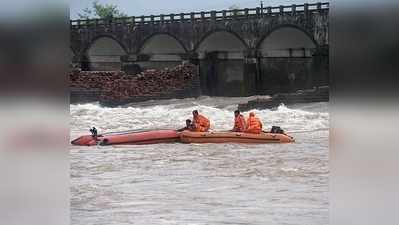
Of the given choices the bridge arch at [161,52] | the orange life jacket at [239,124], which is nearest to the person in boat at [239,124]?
the orange life jacket at [239,124]

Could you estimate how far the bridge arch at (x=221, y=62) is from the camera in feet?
17.1

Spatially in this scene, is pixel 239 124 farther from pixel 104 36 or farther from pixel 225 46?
pixel 104 36

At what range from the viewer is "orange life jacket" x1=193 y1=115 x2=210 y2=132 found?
515 centimetres

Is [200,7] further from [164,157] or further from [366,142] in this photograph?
[366,142]

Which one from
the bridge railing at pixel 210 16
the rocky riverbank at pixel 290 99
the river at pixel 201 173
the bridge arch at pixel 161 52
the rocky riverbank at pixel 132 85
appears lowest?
the river at pixel 201 173

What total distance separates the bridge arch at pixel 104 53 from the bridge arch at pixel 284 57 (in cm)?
123

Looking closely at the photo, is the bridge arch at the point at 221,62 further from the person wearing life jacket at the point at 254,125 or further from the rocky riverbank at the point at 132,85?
the person wearing life jacket at the point at 254,125

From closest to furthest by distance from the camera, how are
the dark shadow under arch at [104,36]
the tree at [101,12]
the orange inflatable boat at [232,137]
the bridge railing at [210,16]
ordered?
the bridge railing at [210,16], the orange inflatable boat at [232,137], the tree at [101,12], the dark shadow under arch at [104,36]

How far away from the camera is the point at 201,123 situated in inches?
203

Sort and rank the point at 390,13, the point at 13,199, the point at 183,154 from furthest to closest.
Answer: the point at 13,199, the point at 183,154, the point at 390,13

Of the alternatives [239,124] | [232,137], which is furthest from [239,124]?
[232,137]

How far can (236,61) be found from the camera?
521 cm

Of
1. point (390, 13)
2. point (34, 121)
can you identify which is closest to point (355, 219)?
point (390, 13)

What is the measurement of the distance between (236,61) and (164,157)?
36.5 inches
